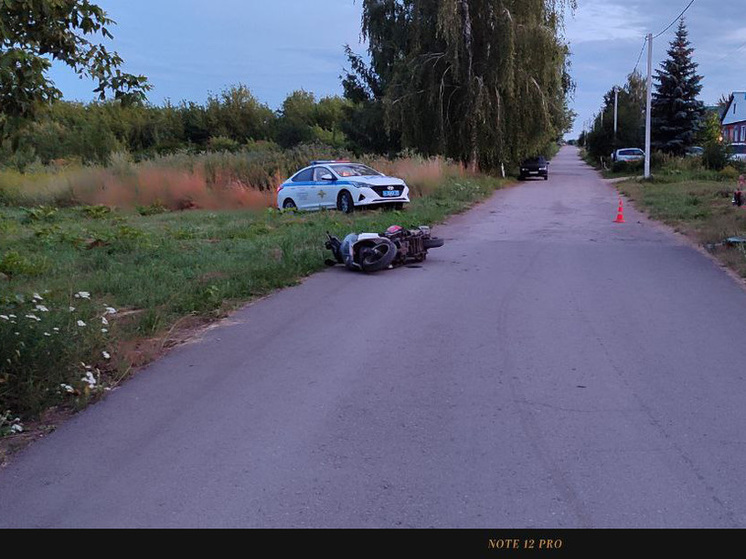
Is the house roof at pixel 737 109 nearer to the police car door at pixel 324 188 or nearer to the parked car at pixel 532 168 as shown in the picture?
the parked car at pixel 532 168

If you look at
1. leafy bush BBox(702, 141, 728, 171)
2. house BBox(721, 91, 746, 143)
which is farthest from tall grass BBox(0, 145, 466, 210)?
house BBox(721, 91, 746, 143)

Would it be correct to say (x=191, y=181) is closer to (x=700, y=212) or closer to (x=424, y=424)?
(x=700, y=212)

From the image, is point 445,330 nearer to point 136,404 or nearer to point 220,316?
point 220,316

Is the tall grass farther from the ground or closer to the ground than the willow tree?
closer to the ground

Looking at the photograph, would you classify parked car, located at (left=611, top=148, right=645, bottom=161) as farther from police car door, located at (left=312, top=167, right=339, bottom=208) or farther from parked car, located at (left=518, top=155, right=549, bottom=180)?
police car door, located at (left=312, top=167, right=339, bottom=208)

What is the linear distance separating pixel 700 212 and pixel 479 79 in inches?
671

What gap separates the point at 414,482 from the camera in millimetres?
4500

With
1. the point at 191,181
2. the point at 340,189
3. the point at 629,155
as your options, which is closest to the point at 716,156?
the point at 629,155

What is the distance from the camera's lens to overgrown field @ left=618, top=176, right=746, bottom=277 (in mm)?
13945

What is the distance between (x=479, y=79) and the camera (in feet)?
115

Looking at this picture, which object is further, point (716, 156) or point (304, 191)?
point (716, 156)

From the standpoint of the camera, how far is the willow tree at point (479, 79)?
1382 inches

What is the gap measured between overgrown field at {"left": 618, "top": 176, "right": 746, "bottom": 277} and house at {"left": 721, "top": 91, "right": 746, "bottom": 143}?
4827 cm

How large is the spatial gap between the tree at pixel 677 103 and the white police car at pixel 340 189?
1317 inches
